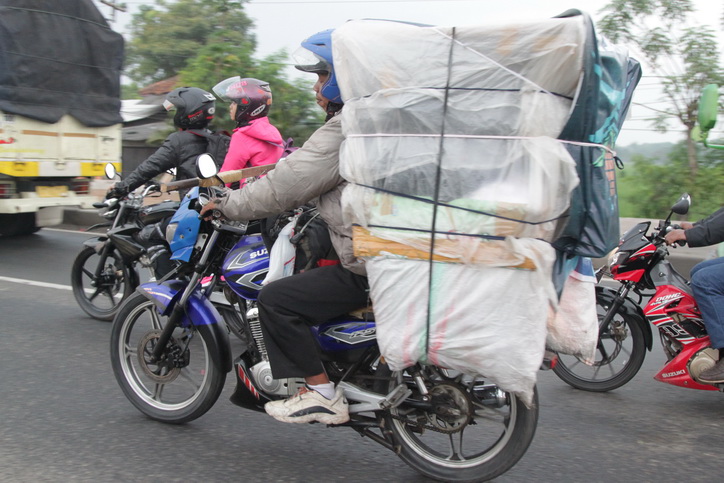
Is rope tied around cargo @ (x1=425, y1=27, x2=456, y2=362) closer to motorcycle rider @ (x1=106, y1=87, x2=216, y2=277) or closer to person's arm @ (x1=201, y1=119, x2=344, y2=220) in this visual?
person's arm @ (x1=201, y1=119, x2=344, y2=220)

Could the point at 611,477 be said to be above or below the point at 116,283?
above

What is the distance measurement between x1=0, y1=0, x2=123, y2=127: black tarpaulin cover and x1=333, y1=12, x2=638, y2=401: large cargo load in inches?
261

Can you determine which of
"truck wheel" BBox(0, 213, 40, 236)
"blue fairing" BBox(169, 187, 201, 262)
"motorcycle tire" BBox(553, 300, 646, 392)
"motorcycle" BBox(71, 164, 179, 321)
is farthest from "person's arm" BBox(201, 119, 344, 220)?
"truck wheel" BBox(0, 213, 40, 236)

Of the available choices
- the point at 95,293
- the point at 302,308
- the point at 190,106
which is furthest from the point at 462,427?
the point at 95,293

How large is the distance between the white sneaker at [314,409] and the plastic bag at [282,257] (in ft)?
1.68

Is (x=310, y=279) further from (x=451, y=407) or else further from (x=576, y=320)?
(x=576, y=320)

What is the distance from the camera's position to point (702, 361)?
395 centimetres

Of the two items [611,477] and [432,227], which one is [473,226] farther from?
[611,477]

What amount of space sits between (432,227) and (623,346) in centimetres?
230

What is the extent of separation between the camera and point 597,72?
2369mm

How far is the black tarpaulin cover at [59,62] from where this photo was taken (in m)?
8.03

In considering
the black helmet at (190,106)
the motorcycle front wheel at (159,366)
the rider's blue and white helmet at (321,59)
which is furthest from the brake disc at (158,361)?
the black helmet at (190,106)

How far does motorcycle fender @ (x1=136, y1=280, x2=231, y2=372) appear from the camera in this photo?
3.44m

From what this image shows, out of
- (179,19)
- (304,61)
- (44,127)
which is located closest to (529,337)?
(304,61)
